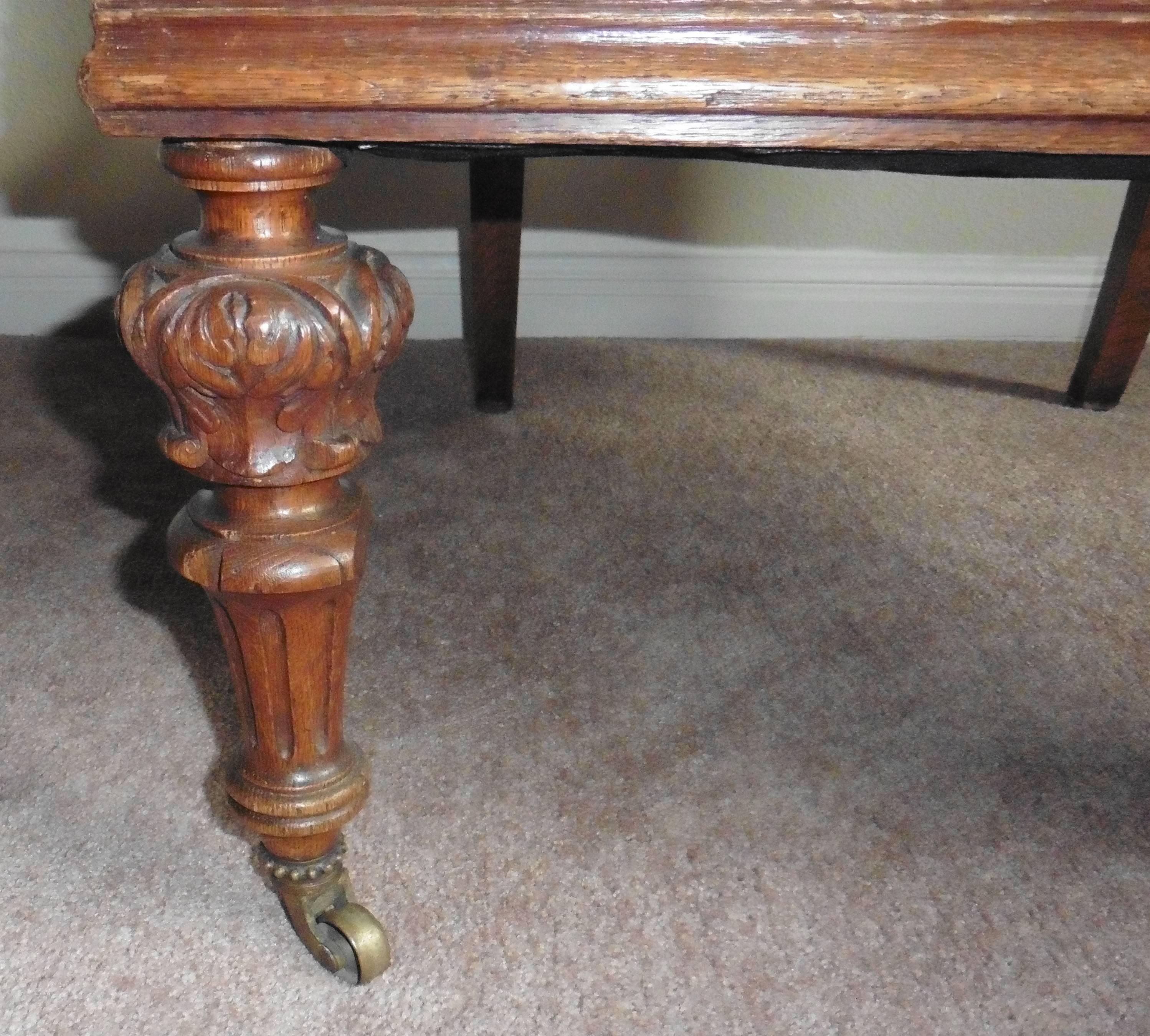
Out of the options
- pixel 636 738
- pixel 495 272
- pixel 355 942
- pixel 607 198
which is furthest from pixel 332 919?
pixel 607 198

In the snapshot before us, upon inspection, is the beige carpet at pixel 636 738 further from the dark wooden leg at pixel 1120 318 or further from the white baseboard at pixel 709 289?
the white baseboard at pixel 709 289

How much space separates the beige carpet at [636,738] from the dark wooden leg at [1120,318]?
0.27ft

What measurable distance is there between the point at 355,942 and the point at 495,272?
0.77 m

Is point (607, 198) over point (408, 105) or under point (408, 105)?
under

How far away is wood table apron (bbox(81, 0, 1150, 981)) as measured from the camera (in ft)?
1.14

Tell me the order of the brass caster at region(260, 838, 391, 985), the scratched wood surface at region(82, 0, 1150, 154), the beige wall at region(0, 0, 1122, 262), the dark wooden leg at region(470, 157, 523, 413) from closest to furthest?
1. the scratched wood surface at region(82, 0, 1150, 154)
2. the brass caster at region(260, 838, 391, 985)
3. the dark wooden leg at region(470, 157, 523, 413)
4. the beige wall at region(0, 0, 1122, 262)

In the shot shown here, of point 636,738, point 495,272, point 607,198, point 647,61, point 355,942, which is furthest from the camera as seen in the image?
point 607,198

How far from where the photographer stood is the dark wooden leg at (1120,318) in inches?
46.0

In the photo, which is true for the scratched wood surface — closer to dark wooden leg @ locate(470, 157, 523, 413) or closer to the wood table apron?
the wood table apron

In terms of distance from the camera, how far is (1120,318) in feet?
4.04

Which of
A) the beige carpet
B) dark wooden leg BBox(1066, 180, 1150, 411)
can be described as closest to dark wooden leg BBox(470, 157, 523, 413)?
the beige carpet

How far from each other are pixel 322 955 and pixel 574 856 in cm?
15

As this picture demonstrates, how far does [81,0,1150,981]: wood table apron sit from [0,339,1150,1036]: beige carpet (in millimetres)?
299

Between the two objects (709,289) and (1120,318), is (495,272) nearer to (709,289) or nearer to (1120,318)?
(709,289)
